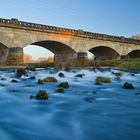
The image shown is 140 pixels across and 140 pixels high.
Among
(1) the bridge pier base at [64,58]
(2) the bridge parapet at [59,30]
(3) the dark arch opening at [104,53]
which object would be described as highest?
(2) the bridge parapet at [59,30]

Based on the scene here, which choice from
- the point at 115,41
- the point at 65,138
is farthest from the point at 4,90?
the point at 115,41

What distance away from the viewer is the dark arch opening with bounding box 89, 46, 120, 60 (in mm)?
55844

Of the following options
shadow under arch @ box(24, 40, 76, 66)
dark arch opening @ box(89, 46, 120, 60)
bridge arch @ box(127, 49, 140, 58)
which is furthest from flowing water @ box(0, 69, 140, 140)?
bridge arch @ box(127, 49, 140, 58)

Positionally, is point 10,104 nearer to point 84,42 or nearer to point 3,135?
point 3,135

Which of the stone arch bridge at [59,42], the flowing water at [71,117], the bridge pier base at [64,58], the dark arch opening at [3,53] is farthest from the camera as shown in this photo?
the bridge pier base at [64,58]

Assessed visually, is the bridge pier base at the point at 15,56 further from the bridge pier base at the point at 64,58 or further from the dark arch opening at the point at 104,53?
the dark arch opening at the point at 104,53

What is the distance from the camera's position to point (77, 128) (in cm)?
679

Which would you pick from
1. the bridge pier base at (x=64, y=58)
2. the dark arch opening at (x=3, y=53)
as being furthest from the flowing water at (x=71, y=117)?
the bridge pier base at (x=64, y=58)

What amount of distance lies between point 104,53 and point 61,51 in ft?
42.5

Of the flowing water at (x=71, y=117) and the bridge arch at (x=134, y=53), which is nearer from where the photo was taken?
the flowing water at (x=71, y=117)

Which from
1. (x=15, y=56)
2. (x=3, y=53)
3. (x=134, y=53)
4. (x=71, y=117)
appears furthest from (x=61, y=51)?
(x=71, y=117)

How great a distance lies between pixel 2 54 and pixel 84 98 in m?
29.2

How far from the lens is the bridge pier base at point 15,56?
3625 cm

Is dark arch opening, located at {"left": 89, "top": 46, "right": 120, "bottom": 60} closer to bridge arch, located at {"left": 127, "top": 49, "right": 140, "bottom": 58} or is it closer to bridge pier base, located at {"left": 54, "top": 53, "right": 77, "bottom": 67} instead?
bridge arch, located at {"left": 127, "top": 49, "right": 140, "bottom": 58}
